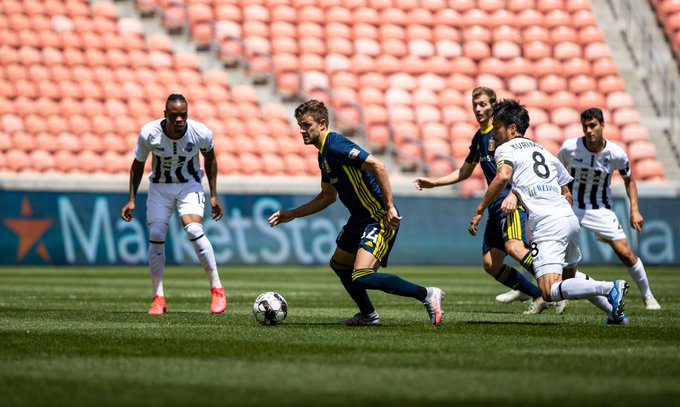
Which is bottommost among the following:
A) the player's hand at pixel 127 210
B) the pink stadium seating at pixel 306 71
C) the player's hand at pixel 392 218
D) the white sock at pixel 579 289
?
the white sock at pixel 579 289

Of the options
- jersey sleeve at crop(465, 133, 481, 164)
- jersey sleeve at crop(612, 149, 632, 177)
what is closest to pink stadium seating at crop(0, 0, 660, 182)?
jersey sleeve at crop(612, 149, 632, 177)

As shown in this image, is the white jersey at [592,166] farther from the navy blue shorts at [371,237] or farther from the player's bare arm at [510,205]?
the navy blue shorts at [371,237]

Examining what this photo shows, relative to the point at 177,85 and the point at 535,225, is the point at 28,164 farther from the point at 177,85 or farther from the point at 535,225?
the point at 535,225

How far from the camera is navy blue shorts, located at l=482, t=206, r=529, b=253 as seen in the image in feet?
36.0

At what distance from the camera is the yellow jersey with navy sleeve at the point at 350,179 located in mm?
9117

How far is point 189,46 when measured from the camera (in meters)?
26.8

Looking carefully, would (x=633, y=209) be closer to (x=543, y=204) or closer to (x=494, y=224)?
(x=494, y=224)

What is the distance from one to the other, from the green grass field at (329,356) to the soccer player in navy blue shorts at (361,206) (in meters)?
0.34

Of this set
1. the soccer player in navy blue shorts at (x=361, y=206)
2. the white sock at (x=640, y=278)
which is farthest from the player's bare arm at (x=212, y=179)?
the white sock at (x=640, y=278)

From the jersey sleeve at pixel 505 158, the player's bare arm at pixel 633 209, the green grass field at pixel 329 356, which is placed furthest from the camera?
the player's bare arm at pixel 633 209

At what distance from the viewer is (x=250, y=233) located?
2191cm

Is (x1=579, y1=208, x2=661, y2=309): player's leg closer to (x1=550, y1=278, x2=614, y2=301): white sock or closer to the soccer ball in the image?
(x1=550, y1=278, x2=614, y2=301): white sock

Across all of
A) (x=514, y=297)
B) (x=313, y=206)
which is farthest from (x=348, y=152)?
(x=514, y=297)

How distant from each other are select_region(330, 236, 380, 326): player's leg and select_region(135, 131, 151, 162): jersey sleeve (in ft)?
7.99
